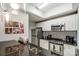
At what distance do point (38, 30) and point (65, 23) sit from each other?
0.41 meters

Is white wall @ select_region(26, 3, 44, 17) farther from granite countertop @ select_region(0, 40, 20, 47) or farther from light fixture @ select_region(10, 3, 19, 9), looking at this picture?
granite countertop @ select_region(0, 40, 20, 47)

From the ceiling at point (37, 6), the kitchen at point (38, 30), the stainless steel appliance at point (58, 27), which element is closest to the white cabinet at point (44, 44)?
the kitchen at point (38, 30)

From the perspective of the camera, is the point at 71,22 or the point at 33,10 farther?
the point at 33,10

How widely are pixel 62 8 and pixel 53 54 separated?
2.23 ft

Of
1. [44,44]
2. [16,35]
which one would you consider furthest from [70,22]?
[16,35]

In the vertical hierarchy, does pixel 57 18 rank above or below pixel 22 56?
above

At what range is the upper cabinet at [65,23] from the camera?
118cm

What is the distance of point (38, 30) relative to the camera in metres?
1.31

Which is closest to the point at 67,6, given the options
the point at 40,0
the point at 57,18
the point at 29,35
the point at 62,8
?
the point at 62,8

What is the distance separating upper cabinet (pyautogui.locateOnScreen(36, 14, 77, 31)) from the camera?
1184 millimetres

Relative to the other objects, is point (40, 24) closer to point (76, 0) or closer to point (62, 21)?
point (62, 21)

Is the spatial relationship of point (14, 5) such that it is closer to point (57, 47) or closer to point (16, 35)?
point (16, 35)

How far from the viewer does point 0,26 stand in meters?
1.22

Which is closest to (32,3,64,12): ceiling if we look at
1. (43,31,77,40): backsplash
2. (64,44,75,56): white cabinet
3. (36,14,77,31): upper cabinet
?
(36,14,77,31): upper cabinet
